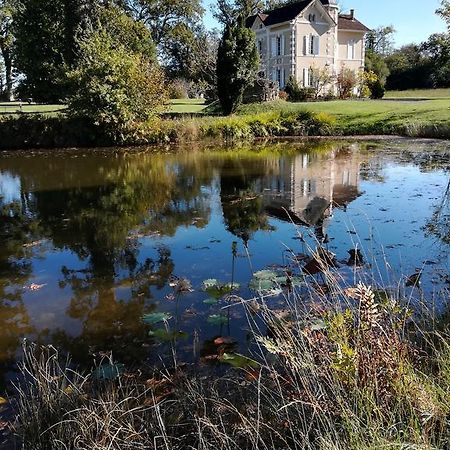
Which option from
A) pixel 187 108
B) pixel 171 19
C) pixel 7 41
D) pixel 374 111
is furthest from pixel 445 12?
pixel 7 41

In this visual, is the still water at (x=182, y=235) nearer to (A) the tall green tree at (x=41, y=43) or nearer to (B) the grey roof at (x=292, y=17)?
(A) the tall green tree at (x=41, y=43)

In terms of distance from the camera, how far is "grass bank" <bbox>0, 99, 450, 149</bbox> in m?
22.3

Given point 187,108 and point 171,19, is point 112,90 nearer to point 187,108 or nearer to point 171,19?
point 187,108

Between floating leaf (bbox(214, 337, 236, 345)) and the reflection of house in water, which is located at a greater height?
the reflection of house in water

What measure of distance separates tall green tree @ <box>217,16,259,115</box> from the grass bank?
122 cm

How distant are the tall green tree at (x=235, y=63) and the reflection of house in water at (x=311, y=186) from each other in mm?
9966

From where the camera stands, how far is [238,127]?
78.2 ft

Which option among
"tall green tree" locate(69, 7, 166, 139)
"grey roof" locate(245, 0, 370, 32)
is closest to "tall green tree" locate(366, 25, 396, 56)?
"grey roof" locate(245, 0, 370, 32)

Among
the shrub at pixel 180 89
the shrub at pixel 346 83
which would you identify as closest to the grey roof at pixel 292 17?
the shrub at pixel 346 83

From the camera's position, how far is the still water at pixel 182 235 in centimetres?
514

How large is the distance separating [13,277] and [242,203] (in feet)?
→ 17.4

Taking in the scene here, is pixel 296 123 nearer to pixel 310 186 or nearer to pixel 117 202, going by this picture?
pixel 310 186

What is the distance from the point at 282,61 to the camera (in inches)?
1781

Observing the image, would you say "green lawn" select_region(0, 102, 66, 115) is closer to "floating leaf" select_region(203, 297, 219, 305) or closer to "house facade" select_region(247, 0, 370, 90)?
"house facade" select_region(247, 0, 370, 90)
